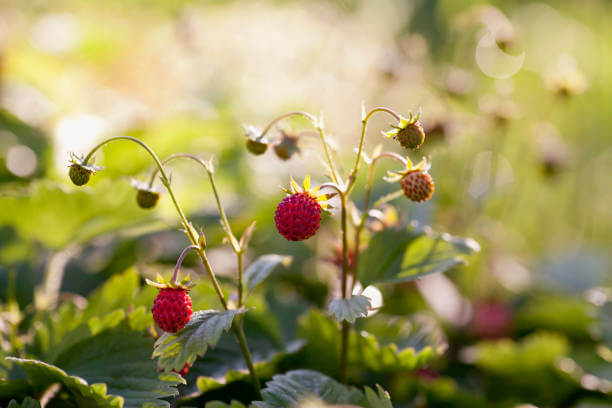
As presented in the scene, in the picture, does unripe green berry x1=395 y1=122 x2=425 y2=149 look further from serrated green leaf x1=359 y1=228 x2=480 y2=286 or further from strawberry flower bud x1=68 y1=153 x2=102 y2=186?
strawberry flower bud x1=68 y1=153 x2=102 y2=186

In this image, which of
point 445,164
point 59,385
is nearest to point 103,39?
point 445,164

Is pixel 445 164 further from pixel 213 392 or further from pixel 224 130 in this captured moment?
pixel 213 392

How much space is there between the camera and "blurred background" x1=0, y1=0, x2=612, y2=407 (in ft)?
2.75

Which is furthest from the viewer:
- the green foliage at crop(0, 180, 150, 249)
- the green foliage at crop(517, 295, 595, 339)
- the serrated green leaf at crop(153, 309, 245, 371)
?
the green foliage at crop(517, 295, 595, 339)

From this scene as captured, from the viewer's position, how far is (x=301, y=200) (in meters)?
0.55

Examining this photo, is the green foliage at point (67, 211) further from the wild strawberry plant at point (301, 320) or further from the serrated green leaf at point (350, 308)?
the serrated green leaf at point (350, 308)

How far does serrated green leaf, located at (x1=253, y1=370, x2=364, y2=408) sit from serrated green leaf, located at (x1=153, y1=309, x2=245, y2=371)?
0.07 m

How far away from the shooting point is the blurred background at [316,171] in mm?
839

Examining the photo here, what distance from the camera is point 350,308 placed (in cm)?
55

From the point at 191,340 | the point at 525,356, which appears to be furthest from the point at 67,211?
the point at 525,356

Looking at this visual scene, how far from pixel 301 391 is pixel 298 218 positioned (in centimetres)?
17

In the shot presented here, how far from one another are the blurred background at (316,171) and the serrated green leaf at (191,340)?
0.63 ft

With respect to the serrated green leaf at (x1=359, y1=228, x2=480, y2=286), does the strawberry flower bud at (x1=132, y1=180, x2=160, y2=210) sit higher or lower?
higher

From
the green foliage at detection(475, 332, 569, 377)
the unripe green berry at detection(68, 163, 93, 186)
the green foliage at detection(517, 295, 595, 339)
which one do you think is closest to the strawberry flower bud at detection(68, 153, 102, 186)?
the unripe green berry at detection(68, 163, 93, 186)
